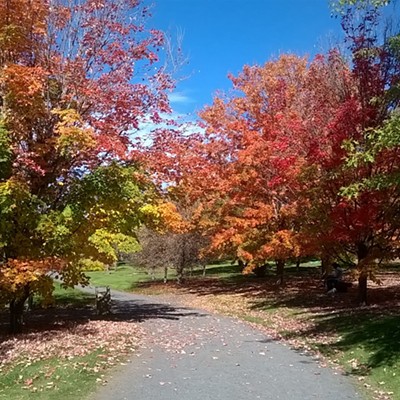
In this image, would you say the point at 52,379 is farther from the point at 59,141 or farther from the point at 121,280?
the point at 121,280

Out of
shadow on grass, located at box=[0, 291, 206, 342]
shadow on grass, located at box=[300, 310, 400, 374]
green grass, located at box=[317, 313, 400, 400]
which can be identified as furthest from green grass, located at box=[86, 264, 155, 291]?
green grass, located at box=[317, 313, 400, 400]

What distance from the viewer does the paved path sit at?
855cm

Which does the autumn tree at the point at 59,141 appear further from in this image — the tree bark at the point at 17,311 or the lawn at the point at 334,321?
the lawn at the point at 334,321

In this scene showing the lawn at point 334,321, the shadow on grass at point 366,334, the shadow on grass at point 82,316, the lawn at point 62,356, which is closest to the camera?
the lawn at point 62,356

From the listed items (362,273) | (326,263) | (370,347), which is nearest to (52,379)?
(370,347)

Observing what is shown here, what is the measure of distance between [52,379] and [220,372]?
10.5ft

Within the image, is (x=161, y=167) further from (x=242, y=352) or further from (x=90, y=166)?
(x=242, y=352)

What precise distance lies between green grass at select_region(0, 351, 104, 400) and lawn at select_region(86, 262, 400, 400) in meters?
4.95

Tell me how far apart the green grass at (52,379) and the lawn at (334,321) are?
4947 mm

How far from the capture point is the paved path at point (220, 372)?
855cm

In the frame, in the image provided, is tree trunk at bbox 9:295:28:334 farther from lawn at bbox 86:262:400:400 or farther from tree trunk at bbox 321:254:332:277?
tree trunk at bbox 321:254:332:277

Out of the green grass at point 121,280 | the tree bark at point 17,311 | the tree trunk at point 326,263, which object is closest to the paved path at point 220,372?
the tree bark at point 17,311

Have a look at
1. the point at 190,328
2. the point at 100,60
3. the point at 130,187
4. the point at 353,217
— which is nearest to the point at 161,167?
the point at 130,187

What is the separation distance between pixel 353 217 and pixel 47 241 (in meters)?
9.16
